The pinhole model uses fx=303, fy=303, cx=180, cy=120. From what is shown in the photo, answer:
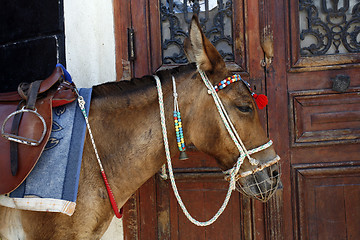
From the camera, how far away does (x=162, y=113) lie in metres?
1.53

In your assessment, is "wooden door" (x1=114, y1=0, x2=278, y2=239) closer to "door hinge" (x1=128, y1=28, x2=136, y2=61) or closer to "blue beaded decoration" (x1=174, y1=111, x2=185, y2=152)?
"door hinge" (x1=128, y1=28, x2=136, y2=61)

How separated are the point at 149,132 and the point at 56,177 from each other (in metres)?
→ 0.48

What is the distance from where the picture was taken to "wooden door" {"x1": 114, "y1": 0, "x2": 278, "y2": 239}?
2293mm

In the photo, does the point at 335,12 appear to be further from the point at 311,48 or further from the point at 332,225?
the point at 332,225

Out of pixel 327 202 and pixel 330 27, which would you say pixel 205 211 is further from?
pixel 330 27

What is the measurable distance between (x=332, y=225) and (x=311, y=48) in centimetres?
134

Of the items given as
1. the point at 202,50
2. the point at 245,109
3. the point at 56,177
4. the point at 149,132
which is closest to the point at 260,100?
the point at 245,109

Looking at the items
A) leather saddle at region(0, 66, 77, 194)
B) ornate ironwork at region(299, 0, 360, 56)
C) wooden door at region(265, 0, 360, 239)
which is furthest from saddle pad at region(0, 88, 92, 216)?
ornate ironwork at region(299, 0, 360, 56)

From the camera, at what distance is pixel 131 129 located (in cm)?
153

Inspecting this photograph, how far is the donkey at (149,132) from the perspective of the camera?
1.45 m

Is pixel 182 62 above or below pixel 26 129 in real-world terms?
above

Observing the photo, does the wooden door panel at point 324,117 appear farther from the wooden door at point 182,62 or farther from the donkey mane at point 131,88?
the donkey mane at point 131,88

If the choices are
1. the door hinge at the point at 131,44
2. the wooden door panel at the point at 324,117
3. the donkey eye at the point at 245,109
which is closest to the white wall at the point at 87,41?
the door hinge at the point at 131,44

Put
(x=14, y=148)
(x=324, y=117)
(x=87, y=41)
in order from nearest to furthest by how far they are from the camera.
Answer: (x=14, y=148), (x=324, y=117), (x=87, y=41)
